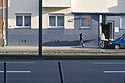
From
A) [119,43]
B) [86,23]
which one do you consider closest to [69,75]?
[119,43]

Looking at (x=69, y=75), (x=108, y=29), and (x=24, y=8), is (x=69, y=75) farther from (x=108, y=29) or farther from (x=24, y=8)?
(x=108, y=29)

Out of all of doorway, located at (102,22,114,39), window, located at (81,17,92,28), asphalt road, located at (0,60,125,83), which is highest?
window, located at (81,17,92,28)

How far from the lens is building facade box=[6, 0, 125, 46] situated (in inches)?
1575

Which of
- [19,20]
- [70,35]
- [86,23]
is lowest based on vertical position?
[70,35]

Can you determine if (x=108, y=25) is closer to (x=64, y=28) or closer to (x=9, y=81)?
(x=64, y=28)

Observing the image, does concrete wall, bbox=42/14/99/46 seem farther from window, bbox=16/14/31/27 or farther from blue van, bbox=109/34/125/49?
blue van, bbox=109/34/125/49

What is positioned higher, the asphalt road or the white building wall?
the white building wall

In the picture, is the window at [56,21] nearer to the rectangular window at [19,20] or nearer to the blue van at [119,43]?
the rectangular window at [19,20]

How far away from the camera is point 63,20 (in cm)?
4066

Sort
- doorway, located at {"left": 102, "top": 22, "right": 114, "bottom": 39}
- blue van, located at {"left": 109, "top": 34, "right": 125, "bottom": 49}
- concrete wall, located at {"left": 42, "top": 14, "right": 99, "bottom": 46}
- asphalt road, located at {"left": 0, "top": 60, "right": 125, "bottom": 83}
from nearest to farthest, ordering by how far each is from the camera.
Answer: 1. asphalt road, located at {"left": 0, "top": 60, "right": 125, "bottom": 83}
2. blue van, located at {"left": 109, "top": 34, "right": 125, "bottom": 49}
3. concrete wall, located at {"left": 42, "top": 14, "right": 99, "bottom": 46}
4. doorway, located at {"left": 102, "top": 22, "right": 114, "bottom": 39}

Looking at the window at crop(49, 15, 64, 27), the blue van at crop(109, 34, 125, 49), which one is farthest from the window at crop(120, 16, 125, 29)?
the window at crop(49, 15, 64, 27)

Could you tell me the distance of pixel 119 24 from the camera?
40.9 m

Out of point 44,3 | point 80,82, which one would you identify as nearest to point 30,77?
point 80,82

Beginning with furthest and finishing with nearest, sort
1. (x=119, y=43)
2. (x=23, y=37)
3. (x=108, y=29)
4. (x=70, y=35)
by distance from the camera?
(x=108, y=29)
(x=70, y=35)
(x=23, y=37)
(x=119, y=43)
